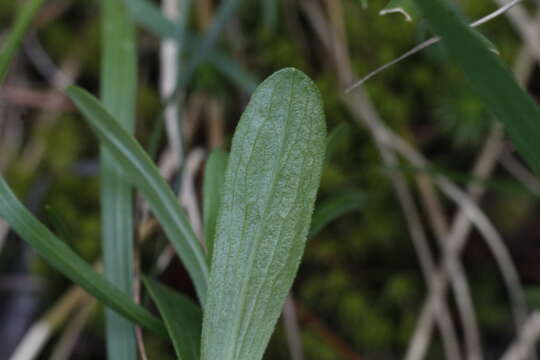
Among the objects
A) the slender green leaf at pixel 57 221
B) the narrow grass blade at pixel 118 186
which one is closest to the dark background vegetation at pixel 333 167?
the narrow grass blade at pixel 118 186

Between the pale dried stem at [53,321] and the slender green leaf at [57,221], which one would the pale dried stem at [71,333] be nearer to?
the pale dried stem at [53,321]

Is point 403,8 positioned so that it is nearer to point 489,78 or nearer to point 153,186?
point 489,78

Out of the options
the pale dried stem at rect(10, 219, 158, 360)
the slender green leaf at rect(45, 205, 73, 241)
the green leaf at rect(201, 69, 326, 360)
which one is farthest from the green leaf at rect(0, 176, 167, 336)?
the pale dried stem at rect(10, 219, 158, 360)

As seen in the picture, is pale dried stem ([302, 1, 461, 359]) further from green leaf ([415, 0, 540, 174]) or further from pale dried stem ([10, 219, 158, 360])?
green leaf ([415, 0, 540, 174])

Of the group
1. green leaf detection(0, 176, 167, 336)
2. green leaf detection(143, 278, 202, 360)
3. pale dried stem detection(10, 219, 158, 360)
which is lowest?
pale dried stem detection(10, 219, 158, 360)

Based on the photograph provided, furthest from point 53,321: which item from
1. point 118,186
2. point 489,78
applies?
point 489,78

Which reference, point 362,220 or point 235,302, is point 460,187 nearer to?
point 362,220
